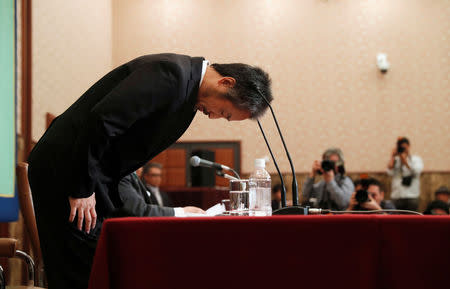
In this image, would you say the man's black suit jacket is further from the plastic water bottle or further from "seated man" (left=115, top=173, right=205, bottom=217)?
"seated man" (left=115, top=173, right=205, bottom=217)

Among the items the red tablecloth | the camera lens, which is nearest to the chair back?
the red tablecloth

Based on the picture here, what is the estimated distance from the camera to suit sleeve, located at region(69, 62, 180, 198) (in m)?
1.40

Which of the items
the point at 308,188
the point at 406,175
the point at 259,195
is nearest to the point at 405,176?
the point at 406,175

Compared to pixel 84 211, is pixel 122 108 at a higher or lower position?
higher

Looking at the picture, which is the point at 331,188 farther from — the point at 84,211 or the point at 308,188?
the point at 84,211

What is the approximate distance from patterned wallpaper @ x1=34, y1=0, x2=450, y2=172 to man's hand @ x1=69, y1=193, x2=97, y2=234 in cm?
748

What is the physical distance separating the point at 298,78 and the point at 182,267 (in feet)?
27.1

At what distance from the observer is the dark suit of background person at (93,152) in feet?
4.79

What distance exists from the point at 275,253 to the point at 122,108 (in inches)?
21.4

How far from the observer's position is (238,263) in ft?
3.78

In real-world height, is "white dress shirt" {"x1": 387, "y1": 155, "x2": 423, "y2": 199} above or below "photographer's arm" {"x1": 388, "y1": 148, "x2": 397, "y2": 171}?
below

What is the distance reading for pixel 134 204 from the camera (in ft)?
9.34

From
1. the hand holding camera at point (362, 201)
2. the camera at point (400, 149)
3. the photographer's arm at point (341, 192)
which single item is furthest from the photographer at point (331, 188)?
the camera at point (400, 149)

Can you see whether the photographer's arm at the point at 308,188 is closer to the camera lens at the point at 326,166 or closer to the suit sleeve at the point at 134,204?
the camera lens at the point at 326,166
